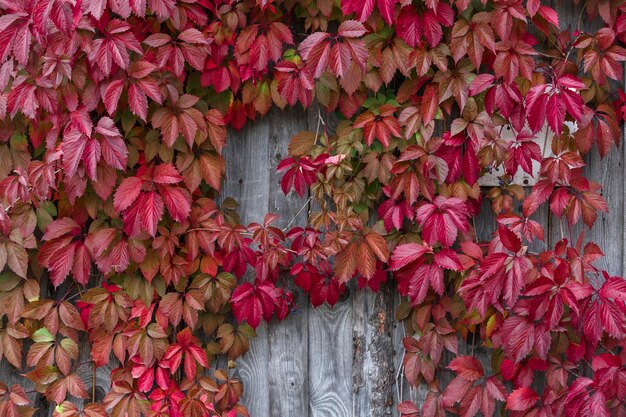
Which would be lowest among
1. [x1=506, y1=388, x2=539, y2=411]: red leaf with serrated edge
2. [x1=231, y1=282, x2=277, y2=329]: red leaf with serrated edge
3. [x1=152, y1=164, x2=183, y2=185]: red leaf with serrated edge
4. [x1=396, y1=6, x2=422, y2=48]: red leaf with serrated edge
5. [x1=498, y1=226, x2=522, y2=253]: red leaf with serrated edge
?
[x1=506, y1=388, x2=539, y2=411]: red leaf with serrated edge

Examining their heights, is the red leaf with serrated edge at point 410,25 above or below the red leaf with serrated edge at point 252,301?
above

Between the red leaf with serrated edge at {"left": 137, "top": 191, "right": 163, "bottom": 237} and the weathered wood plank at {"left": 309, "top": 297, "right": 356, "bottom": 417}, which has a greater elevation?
the red leaf with serrated edge at {"left": 137, "top": 191, "right": 163, "bottom": 237}

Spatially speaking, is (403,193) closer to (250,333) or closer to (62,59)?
(250,333)

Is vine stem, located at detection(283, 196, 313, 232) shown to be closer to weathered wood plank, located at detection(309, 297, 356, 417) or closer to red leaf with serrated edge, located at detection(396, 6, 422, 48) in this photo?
weathered wood plank, located at detection(309, 297, 356, 417)

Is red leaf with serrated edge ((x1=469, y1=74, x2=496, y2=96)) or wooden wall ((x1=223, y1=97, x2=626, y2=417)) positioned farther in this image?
wooden wall ((x1=223, y1=97, x2=626, y2=417))

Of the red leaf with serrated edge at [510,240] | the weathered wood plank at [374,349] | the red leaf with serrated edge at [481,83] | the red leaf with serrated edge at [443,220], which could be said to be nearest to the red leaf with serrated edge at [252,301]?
the weathered wood plank at [374,349]

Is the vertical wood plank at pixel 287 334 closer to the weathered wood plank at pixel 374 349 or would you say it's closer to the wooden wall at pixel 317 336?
the wooden wall at pixel 317 336

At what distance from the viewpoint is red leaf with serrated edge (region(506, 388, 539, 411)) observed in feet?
7.56

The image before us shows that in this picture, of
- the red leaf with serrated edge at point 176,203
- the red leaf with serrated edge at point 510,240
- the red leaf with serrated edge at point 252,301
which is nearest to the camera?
the red leaf with serrated edge at point 510,240

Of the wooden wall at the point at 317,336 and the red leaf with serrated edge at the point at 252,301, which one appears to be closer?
the red leaf with serrated edge at the point at 252,301

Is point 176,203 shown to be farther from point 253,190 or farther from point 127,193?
point 253,190

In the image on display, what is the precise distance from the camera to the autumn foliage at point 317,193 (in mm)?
2219

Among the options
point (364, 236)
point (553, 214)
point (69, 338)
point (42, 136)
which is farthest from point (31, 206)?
point (553, 214)

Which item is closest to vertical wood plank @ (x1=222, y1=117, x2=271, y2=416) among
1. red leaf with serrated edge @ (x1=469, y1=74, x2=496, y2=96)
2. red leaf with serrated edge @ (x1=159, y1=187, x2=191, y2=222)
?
red leaf with serrated edge @ (x1=159, y1=187, x2=191, y2=222)
